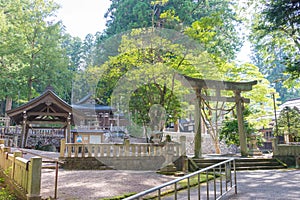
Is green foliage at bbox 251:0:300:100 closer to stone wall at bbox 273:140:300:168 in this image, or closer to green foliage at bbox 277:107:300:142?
green foliage at bbox 277:107:300:142

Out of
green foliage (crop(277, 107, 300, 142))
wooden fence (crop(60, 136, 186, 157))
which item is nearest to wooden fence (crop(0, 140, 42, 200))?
wooden fence (crop(60, 136, 186, 157))

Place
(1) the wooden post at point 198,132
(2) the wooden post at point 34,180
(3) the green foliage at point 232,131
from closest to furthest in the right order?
(2) the wooden post at point 34,180
(1) the wooden post at point 198,132
(3) the green foliage at point 232,131

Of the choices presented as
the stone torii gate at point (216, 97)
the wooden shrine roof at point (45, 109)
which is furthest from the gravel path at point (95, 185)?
the wooden shrine roof at point (45, 109)

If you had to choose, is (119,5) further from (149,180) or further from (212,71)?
(149,180)

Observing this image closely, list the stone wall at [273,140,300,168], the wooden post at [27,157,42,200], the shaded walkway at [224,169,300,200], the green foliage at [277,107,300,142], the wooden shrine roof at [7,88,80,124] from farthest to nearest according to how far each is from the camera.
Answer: the green foliage at [277,107,300,142], the wooden shrine roof at [7,88,80,124], the stone wall at [273,140,300,168], the shaded walkway at [224,169,300,200], the wooden post at [27,157,42,200]

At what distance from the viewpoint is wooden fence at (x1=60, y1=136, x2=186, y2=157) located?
Answer: 7.98m

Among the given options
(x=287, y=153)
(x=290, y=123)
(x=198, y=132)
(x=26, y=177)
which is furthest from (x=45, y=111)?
(x=290, y=123)

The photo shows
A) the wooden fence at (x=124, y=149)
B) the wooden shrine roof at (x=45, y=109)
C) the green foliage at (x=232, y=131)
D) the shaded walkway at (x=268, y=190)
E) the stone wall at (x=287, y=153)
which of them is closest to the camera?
the shaded walkway at (x=268, y=190)

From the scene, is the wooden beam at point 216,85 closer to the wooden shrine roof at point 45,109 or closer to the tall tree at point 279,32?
the tall tree at point 279,32

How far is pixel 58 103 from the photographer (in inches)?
458

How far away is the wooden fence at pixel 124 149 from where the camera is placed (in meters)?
7.98

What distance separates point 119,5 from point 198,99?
15.4 m

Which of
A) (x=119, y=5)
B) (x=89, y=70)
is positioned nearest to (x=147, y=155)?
(x=89, y=70)

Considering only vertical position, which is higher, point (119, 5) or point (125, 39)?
point (119, 5)
